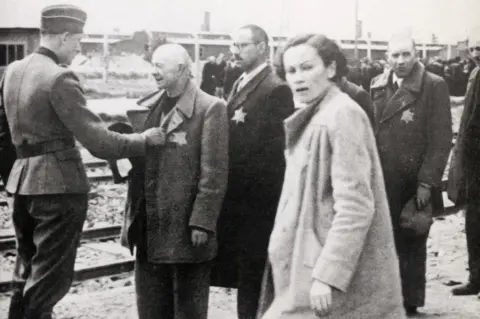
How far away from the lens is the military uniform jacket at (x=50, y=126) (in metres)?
3.29

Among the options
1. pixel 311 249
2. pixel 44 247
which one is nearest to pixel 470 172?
pixel 311 249

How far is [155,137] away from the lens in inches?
133

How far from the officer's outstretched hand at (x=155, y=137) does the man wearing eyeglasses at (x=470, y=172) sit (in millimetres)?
2378

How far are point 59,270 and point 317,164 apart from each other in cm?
158

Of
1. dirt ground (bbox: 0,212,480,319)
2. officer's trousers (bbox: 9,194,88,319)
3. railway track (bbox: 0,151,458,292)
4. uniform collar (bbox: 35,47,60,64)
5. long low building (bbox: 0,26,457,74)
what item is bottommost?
dirt ground (bbox: 0,212,480,319)

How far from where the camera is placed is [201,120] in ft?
11.2

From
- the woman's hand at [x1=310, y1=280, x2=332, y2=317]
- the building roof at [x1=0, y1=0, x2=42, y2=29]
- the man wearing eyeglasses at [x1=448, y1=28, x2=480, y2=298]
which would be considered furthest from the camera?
the man wearing eyeglasses at [x1=448, y1=28, x2=480, y2=298]

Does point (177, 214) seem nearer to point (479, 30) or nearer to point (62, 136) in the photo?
point (62, 136)

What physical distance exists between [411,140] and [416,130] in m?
0.07

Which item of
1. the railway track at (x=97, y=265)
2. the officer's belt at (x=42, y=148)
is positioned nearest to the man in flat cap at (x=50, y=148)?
the officer's belt at (x=42, y=148)

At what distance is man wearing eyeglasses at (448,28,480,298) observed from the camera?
4.71 m

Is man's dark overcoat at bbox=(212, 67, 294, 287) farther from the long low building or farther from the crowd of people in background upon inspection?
the crowd of people in background

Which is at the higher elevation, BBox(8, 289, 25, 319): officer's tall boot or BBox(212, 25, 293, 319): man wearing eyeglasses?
BBox(212, 25, 293, 319): man wearing eyeglasses

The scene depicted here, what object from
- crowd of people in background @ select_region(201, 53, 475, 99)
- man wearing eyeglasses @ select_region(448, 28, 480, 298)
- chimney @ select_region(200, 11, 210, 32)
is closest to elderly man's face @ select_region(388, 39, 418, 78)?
crowd of people in background @ select_region(201, 53, 475, 99)
